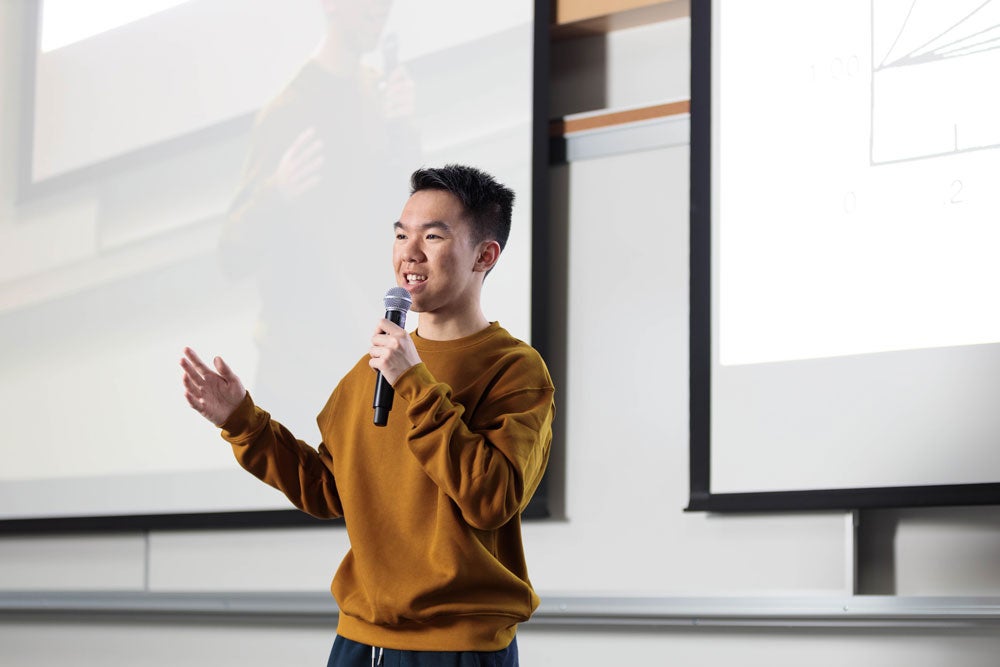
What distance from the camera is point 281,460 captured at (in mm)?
1533

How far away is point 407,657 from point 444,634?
0.18ft

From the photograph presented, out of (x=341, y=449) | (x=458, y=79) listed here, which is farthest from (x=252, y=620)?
(x=341, y=449)

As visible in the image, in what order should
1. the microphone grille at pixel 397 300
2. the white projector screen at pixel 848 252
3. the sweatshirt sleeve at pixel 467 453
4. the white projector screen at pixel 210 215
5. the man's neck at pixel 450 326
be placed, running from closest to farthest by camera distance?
the sweatshirt sleeve at pixel 467 453, the microphone grille at pixel 397 300, the man's neck at pixel 450 326, the white projector screen at pixel 848 252, the white projector screen at pixel 210 215

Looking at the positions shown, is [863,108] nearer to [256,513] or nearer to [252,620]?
[256,513]

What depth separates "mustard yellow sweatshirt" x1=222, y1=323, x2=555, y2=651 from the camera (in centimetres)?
133

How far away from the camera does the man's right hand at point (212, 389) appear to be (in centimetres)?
148

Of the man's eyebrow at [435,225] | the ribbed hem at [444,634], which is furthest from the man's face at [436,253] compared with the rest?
the ribbed hem at [444,634]

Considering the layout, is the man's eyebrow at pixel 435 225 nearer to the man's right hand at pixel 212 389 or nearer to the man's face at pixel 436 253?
the man's face at pixel 436 253

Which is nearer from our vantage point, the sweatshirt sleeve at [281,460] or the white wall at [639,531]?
the sweatshirt sleeve at [281,460]

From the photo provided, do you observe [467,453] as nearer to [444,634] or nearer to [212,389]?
[444,634]

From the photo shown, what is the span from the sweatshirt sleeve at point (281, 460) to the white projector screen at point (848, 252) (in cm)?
105

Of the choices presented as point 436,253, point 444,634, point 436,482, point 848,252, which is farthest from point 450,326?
point 848,252

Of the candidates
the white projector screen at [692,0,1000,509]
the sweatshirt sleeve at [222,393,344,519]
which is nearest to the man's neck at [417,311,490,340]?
the sweatshirt sleeve at [222,393,344,519]

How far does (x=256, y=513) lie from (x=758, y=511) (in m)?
1.26
